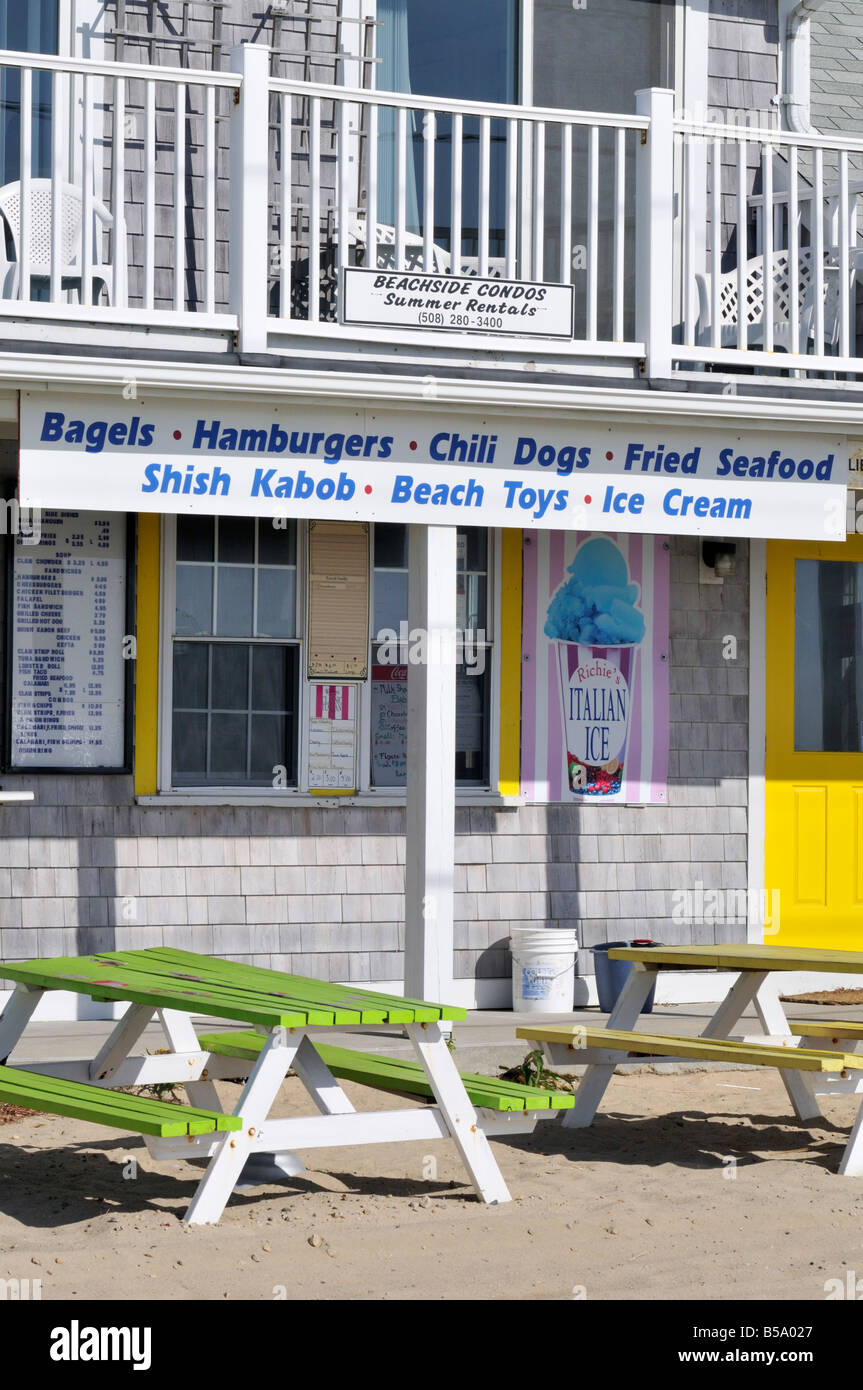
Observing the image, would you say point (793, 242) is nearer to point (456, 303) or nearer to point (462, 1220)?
point (456, 303)

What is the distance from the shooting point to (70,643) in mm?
8844

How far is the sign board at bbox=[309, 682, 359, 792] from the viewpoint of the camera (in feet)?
30.5

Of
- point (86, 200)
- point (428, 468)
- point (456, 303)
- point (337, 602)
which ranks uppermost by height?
point (86, 200)

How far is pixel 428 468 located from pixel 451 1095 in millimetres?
3524

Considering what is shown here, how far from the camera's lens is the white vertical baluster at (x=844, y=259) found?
8367 mm

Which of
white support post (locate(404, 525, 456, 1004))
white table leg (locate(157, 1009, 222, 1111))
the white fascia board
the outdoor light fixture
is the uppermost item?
the white fascia board

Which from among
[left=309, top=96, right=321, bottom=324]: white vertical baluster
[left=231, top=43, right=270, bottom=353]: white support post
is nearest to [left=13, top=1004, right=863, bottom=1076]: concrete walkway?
[left=231, top=43, right=270, bottom=353]: white support post

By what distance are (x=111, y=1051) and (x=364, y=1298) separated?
176 cm

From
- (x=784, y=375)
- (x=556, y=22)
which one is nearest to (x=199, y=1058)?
(x=784, y=375)

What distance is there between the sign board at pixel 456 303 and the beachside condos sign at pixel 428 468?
1.41 ft

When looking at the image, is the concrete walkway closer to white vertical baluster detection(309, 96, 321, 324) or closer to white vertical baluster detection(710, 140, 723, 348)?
white vertical baluster detection(309, 96, 321, 324)

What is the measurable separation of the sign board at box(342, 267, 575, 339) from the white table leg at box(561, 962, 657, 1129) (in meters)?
3.11

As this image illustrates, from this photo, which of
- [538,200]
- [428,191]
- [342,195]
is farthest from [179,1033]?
[538,200]

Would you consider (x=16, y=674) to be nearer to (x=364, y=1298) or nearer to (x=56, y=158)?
(x=56, y=158)
